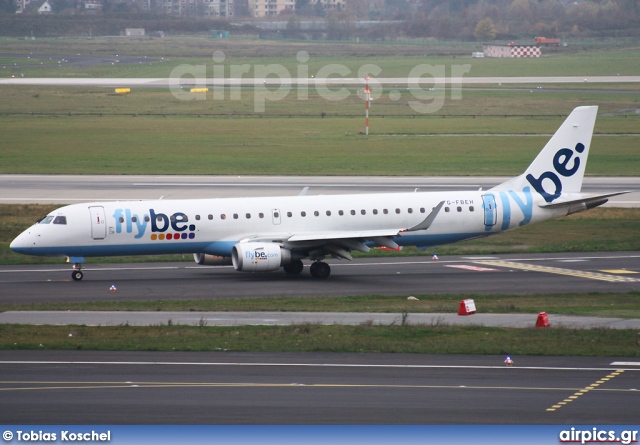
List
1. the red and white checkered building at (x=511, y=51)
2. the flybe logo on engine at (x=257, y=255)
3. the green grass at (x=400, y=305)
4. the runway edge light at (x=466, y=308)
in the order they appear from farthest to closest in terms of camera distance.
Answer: the red and white checkered building at (x=511, y=51) → the flybe logo on engine at (x=257, y=255) → the green grass at (x=400, y=305) → the runway edge light at (x=466, y=308)

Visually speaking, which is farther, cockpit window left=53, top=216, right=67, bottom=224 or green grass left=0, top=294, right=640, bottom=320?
cockpit window left=53, top=216, right=67, bottom=224

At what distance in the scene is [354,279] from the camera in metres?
41.0

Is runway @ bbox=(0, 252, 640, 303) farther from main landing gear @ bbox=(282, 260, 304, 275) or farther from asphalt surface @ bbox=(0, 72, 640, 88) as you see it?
asphalt surface @ bbox=(0, 72, 640, 88)

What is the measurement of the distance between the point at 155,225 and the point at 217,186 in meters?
24.0

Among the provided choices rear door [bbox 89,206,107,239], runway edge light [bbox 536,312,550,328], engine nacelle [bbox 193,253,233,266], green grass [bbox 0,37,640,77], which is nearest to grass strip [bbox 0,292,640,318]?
runway edge light [bbox 536,312,550,328]

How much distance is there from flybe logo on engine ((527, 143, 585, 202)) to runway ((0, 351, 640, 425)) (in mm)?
20170

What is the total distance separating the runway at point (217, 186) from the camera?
59.7 meters

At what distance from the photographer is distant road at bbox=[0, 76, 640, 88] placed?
5797 inches

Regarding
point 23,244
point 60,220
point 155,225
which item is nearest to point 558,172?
point 155,225

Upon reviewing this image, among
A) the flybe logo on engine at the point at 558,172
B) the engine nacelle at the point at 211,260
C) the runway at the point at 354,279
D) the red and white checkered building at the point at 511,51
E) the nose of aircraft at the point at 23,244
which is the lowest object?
the runway at the point at 354,279

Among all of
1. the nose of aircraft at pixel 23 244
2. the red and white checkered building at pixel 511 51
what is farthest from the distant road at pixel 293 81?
the nose of aircraft at pixel 23 244

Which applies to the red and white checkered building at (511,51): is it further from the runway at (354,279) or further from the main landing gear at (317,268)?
the main landing gear at (317,268)

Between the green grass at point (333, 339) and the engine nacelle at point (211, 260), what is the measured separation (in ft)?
40.8

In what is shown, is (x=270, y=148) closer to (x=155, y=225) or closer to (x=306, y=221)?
(x=306, y=221)
